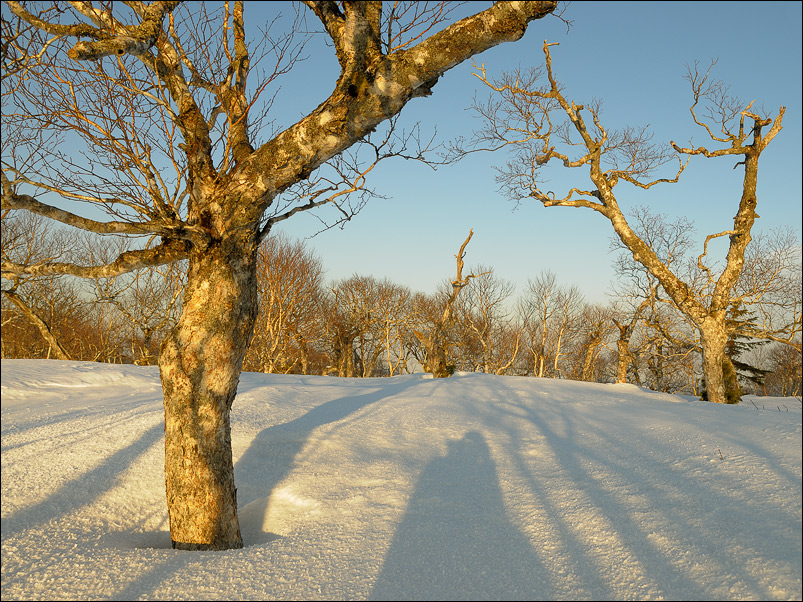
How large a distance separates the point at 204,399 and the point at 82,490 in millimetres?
1336

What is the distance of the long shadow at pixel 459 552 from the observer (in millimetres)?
2295

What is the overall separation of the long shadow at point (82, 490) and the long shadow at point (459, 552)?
2.28 metres

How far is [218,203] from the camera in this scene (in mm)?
3488

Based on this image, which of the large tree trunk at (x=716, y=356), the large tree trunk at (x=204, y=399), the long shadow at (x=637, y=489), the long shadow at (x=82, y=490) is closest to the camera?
the long shadow at (x=637, y=489)

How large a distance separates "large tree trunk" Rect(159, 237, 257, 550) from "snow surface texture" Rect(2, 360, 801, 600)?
0.31 meters

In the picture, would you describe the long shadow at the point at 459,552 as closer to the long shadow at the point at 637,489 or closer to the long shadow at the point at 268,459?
the long shadow at the point at 637,489

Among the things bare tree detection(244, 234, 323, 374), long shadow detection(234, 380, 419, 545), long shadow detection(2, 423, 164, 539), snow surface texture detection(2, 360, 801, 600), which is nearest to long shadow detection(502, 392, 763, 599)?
snow surface texture detection(2, 360, 801, 600)

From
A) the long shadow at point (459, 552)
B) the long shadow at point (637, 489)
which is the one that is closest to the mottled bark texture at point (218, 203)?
the long shadow at point (459, 552)

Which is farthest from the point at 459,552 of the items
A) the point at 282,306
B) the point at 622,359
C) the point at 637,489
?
the point at 282,306

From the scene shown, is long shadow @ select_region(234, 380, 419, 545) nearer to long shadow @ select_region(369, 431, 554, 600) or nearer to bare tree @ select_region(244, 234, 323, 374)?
long shadow @ select_region(369, 431, 554, 600)

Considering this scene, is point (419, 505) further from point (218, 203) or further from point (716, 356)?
point (716, 356)

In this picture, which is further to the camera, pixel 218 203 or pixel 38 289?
pixel 38 289

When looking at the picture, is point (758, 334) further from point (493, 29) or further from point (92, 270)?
point (92, 270)

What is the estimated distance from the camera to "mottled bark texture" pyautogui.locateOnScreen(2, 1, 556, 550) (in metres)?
3.23
